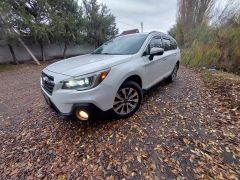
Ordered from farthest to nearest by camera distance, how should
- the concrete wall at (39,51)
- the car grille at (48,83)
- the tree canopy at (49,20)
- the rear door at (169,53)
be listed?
the concrete wall at (39,51) < the tree canopy at (49,20) < the rear door at (169,53) < the car grille at (48,83)

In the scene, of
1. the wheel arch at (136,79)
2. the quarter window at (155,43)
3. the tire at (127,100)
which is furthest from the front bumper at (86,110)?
the quarter window at (155,43)

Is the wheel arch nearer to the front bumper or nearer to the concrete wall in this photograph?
the front bumper

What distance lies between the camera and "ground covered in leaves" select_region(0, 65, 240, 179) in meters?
2.10

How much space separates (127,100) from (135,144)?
0.83 metres

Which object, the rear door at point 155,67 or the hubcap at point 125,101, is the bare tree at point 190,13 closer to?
the rear door at point 155,67

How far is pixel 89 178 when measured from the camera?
2.03 metres

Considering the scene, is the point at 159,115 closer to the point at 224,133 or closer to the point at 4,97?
the point at 224,133

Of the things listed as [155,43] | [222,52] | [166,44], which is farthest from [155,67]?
[222,52]

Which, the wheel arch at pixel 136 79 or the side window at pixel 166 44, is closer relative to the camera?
the wheel arch at pixel 136 79

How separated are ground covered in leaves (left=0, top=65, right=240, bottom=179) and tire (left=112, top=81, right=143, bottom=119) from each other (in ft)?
0.56

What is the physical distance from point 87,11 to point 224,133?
1985cm

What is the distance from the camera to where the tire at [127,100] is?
2846 millimetres

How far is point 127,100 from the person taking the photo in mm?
3010

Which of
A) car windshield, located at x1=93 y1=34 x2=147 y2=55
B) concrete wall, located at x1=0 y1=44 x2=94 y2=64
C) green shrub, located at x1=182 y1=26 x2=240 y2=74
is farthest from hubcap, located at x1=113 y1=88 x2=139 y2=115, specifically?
concrete wall, located at x1=0 y1=44 x2=94 y2=64
